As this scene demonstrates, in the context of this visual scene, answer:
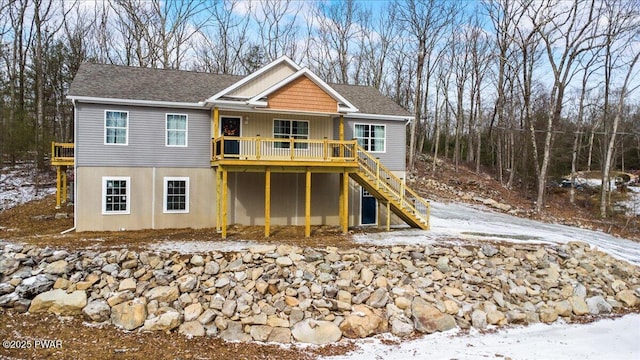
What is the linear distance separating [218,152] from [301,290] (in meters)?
7.45

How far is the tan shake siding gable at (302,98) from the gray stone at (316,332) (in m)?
8.94

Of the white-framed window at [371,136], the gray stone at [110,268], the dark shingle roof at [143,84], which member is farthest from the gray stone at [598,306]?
the dark shingle roof at [143,84]

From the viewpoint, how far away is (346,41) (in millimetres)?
38156

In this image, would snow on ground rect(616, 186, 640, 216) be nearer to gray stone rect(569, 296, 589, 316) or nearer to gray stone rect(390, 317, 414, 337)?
gray stone rect(569, 296, 589, 316)

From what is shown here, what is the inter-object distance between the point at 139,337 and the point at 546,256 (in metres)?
12.7

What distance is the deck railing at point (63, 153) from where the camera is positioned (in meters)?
20.5

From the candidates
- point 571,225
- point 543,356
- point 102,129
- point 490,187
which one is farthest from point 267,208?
point 490,187

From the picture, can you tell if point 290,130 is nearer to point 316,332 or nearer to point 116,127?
point 116,127

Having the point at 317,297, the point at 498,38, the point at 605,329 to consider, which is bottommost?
the point at 605,329

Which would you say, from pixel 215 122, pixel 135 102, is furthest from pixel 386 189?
pixel 135 102

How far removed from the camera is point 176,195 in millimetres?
16297

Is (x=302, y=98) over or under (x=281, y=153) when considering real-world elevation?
over

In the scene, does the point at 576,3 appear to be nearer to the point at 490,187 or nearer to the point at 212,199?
the point at 490,187

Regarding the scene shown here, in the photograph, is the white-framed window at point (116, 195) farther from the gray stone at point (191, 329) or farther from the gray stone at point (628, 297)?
the gray stone at point (628, 297)
